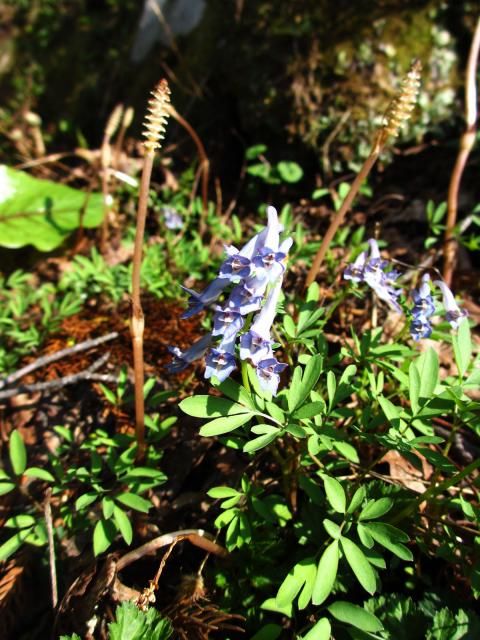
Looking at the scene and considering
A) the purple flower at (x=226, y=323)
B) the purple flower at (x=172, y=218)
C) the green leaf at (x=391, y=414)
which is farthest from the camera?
the purple flower at (x=172, y=218)

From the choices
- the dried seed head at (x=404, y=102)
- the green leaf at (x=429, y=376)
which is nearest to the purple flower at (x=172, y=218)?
the dried seed head at (x=404, y=102)

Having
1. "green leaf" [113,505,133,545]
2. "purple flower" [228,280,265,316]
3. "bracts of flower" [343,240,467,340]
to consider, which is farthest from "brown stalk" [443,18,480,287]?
"green leaf" [113,505,133,545]

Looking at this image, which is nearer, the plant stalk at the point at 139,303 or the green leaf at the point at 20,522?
the plant stalk at the point at 139,303

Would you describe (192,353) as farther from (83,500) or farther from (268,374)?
(83,500)

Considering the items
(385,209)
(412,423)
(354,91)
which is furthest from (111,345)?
(354,91)

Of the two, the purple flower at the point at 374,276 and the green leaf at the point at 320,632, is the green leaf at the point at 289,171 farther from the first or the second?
the green leaf at the point at 320,632

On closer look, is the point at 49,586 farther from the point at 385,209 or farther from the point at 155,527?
the point at 385,209

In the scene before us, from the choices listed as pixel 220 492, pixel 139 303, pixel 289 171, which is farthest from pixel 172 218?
pixel 220 492
